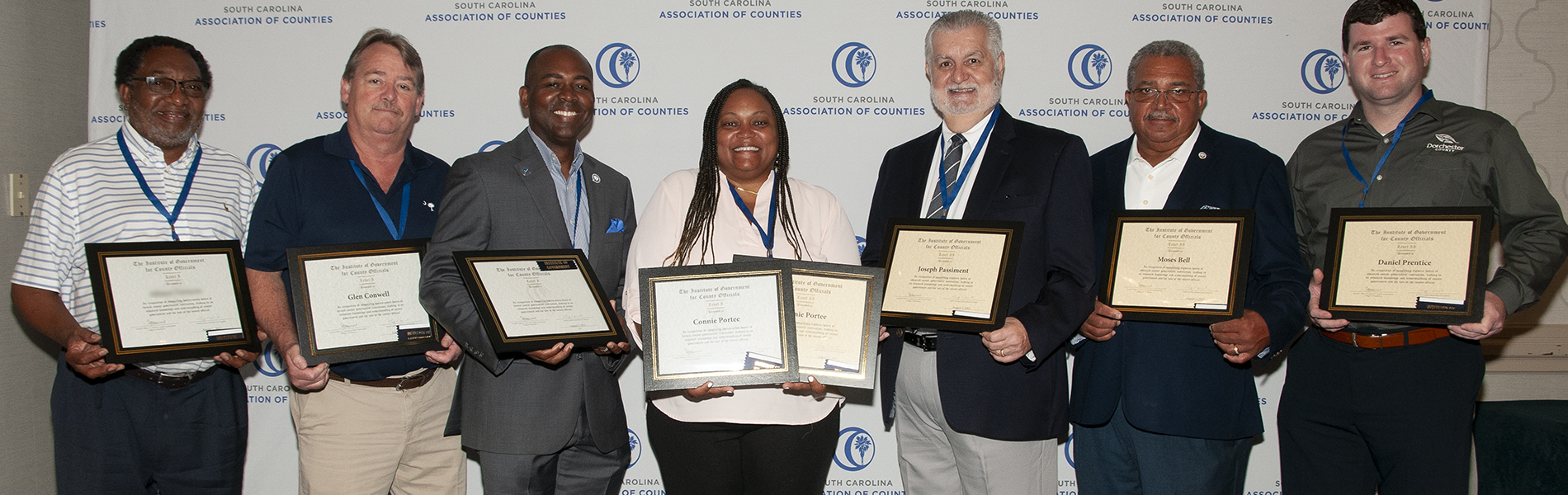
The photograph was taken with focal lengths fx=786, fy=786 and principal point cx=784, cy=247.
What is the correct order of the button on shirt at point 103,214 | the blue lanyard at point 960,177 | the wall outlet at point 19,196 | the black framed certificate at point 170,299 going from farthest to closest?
the wall outlet at point 19,196 → the button on shirt at point 103,214 → the blue lanyard at point 960,177 → the black framed certificate at point 170,299

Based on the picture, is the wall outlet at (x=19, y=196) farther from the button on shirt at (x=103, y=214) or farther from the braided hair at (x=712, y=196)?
the braided hair at (x=712, y=196)

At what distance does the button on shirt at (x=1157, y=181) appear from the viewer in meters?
2.81

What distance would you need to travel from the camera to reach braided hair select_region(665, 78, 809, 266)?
8.66 ft

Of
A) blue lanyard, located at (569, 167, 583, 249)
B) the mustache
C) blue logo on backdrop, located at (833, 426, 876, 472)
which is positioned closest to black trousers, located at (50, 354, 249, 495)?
the mustache

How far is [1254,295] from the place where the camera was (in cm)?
275

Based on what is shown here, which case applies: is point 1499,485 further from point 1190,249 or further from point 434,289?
point 434,289

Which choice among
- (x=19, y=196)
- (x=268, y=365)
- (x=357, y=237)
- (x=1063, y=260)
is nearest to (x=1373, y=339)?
(x=1063, y=260)

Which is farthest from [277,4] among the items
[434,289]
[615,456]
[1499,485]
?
[1499,485]

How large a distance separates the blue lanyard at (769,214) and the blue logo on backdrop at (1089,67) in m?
2.03

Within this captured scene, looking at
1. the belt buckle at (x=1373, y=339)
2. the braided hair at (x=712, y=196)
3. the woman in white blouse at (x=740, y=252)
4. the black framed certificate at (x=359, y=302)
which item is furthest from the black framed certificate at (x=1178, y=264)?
the black framed certificate at (x=359, y=302)

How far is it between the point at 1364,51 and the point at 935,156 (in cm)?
161

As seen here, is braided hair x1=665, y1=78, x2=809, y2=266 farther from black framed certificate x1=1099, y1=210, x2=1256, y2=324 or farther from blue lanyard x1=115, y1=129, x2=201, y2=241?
blue lanyard x1=115, y1=129, x2=201, y2=241

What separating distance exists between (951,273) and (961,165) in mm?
496

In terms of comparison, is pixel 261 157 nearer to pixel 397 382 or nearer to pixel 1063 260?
pixel 397 382
